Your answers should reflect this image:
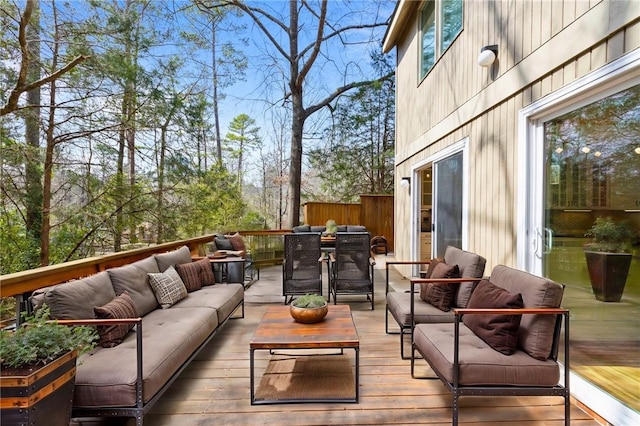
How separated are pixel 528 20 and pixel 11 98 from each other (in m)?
6.48

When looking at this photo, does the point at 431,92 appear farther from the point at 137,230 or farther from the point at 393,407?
the point at 137,230

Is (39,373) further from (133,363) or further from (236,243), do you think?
(236,243)

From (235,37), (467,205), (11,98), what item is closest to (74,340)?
(467,205)

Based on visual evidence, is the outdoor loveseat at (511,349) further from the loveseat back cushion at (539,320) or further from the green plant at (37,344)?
the green plant at (37,344)

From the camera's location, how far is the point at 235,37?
10.7 meters

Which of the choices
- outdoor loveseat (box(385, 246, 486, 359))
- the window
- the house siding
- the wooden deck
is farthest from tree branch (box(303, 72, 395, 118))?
the wooden deck

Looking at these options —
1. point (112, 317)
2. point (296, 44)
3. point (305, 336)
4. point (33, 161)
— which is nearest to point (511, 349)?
point (305, 336)

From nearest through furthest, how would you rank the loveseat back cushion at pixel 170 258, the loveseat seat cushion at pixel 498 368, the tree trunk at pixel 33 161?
the loveseat seat cushion at pixel 498 368, the loveseat back cushion at pixel 170 258, the tree trunk at pixel 33 161

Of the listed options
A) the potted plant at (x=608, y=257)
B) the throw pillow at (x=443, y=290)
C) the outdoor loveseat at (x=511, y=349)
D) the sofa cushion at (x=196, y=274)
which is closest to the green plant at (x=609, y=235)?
the potted plant at (x=608, y=257)

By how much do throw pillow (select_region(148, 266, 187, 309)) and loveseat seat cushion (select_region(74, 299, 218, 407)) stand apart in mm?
418

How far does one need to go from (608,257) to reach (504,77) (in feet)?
6.18

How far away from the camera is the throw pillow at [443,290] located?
118 inches

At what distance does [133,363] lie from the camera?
1.94 meters

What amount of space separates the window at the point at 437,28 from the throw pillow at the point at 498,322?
3.56m
